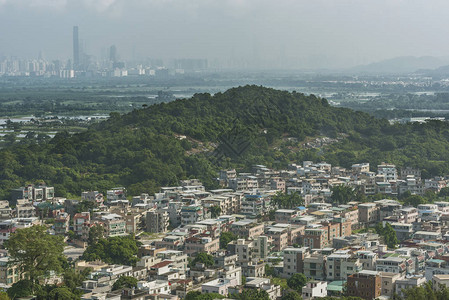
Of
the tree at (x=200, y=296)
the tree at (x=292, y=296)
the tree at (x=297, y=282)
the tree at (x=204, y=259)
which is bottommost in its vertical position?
the tree at (x=297, y=282)

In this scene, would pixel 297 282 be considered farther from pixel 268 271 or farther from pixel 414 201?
pixel 414 201

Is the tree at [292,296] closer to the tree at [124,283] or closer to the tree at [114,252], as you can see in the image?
the tree at [124,283]

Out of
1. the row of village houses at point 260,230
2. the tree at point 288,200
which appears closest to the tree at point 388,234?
the row of village houses at point 260,230

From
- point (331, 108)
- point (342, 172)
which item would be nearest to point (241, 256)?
point (342, 172)

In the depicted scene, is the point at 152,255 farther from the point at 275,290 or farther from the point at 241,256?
the point at 275,290

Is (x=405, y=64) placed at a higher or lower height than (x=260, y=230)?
higher

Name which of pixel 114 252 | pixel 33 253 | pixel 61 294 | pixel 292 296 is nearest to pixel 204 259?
pixel 114 252

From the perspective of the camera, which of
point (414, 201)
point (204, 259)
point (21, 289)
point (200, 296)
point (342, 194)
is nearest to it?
point (200, 296)
